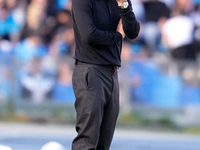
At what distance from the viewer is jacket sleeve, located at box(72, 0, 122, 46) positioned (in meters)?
4.88

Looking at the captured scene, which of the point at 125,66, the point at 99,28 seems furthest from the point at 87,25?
the point at 125,66

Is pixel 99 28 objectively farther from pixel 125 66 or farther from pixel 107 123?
pixel 125 66

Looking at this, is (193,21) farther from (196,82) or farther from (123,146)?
(123,146)

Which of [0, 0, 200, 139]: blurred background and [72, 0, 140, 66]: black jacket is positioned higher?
[0, 0, 200, 139]: blurred background

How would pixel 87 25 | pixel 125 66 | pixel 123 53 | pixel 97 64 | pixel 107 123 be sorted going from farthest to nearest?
1. pixel 123 53
2. pixel 125 66
3. pixel 107 123
4. pixel 97 64
5. pixel 87 25

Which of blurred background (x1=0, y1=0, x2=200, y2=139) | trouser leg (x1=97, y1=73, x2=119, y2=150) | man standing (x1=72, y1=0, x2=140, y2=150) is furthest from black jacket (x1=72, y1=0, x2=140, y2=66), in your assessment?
blurred background (x1=0, y1=0, x2=200, y2=139)

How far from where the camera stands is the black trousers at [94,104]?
493 cm

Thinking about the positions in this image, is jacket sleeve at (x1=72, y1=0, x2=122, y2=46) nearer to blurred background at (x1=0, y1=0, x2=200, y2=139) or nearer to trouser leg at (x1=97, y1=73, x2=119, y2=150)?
trouser leg at (x1=97, y1=73, x2=119, y2=150)

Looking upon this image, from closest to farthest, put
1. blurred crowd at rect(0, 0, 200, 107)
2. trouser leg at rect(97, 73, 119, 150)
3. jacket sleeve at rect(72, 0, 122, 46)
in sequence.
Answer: jacket sleeve at rect(72, 0, 122, 46), trouser leg at rect(97, 73, 119, 150), blurred crowd at rect(0, 0, 200, 107)

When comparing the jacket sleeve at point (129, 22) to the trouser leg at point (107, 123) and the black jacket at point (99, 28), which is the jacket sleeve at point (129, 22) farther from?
the trouser leg at point (107, 123)

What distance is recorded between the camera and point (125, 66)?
1262 centimetres

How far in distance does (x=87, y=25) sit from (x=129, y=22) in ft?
1.11

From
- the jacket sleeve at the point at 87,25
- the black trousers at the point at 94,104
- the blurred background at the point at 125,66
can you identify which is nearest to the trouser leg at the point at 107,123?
the black trousers at the point at 94,104

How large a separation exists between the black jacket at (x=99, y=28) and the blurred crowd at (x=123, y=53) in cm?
749
